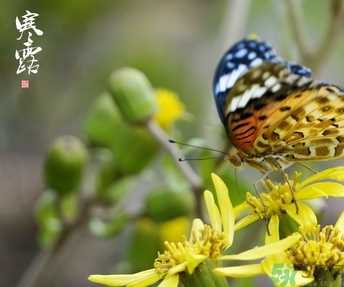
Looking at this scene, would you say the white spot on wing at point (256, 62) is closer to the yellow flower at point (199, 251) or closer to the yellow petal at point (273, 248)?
the yellow flower at point (199, 251)

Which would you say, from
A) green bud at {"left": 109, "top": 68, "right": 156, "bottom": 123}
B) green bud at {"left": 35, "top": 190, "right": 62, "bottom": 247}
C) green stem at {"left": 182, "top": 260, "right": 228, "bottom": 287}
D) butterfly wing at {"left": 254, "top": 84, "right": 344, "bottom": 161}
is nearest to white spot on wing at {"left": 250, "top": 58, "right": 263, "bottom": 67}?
butterfly wing at {"left": 254, "top": 84, "right": 344, "bottom": 161}

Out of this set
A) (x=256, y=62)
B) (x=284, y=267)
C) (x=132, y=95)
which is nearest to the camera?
(x=284, y=267)

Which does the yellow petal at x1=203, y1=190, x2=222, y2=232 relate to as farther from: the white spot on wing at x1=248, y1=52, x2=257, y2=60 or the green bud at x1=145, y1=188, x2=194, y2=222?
the green bud at x1=145, y1=188, x2=194, y2=222

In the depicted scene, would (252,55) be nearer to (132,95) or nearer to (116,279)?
(132,95)

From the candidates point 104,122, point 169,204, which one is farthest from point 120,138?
point 169,204

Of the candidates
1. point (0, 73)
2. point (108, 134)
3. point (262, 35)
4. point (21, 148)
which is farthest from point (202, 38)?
point (108, 134)

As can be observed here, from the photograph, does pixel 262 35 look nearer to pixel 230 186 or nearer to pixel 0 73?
pixel 0 73

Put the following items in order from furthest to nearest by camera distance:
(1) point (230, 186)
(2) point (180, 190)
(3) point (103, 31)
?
(3) point (103, 31) → (2) point (180, 190) → (1) point (230, 186)
